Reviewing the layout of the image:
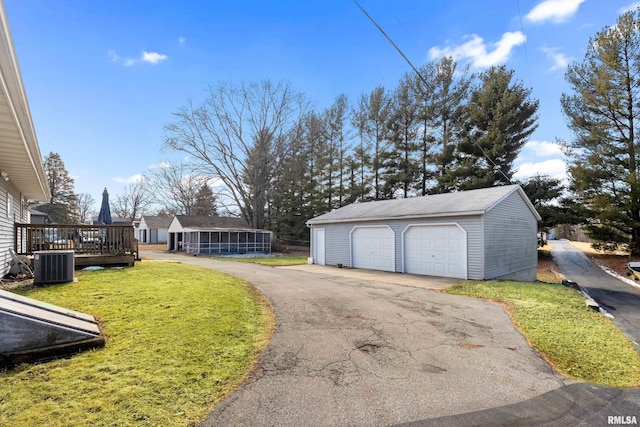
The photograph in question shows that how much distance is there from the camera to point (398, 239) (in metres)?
14.0

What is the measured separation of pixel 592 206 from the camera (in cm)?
2098

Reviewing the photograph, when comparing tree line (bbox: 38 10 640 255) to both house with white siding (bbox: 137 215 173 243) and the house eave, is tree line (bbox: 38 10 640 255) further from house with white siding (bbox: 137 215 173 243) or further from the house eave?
the house eave

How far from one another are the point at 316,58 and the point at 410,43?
6.62m

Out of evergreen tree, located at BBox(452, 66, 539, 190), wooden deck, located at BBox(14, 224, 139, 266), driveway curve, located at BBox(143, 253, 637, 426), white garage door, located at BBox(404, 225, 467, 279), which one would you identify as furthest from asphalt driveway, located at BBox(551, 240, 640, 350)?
wooden deck, located at BBox(14, 224, 139, 266)

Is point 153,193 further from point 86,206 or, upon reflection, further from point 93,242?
point 93,242

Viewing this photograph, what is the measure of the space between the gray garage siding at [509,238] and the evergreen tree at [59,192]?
4611cm

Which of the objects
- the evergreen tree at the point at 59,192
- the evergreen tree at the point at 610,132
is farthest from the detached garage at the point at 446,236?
the evergreen tree at the point at 59,192

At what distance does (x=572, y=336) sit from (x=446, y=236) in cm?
741

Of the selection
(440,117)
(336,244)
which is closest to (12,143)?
(336,244)

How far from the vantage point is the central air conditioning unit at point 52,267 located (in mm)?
7391

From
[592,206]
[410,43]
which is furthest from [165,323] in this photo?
[592,206]

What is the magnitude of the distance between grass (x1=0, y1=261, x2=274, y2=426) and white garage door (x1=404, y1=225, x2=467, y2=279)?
27.0 ft

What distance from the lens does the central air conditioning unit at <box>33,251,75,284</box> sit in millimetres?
7391

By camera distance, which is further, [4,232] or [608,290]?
[608,290]
